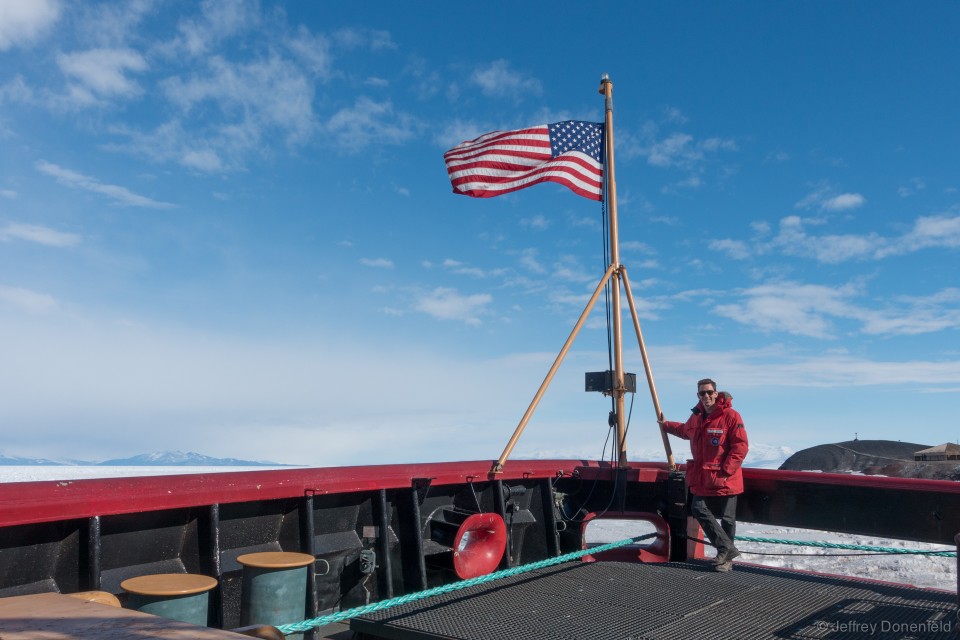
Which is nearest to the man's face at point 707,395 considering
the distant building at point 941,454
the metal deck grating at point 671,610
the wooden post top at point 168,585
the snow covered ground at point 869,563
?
the metal deck grating at point 671,610

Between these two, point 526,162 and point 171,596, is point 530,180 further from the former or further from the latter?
point 171,596

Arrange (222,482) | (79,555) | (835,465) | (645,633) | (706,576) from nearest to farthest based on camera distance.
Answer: (79,555)
(645,633)
(222,482)
(706,576)
(835,465)

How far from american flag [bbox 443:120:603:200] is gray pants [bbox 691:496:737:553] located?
326 centimetres

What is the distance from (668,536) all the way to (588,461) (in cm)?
99

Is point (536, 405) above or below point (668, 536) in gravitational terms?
above

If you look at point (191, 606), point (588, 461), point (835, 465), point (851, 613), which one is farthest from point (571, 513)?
point (835, 465)

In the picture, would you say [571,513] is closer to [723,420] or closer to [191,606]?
[723,420]

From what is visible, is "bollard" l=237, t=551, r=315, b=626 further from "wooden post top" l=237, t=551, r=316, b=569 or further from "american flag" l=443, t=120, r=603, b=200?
"american flag" l=443, t=120, r=603, b=200

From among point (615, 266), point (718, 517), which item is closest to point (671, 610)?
point (718, 517)

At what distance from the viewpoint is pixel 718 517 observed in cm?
642

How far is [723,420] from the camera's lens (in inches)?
243

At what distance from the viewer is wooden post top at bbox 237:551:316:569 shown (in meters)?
3.92

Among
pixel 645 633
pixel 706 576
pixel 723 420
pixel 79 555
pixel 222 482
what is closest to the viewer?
pixel 79 555

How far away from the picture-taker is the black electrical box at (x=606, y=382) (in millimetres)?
7195
